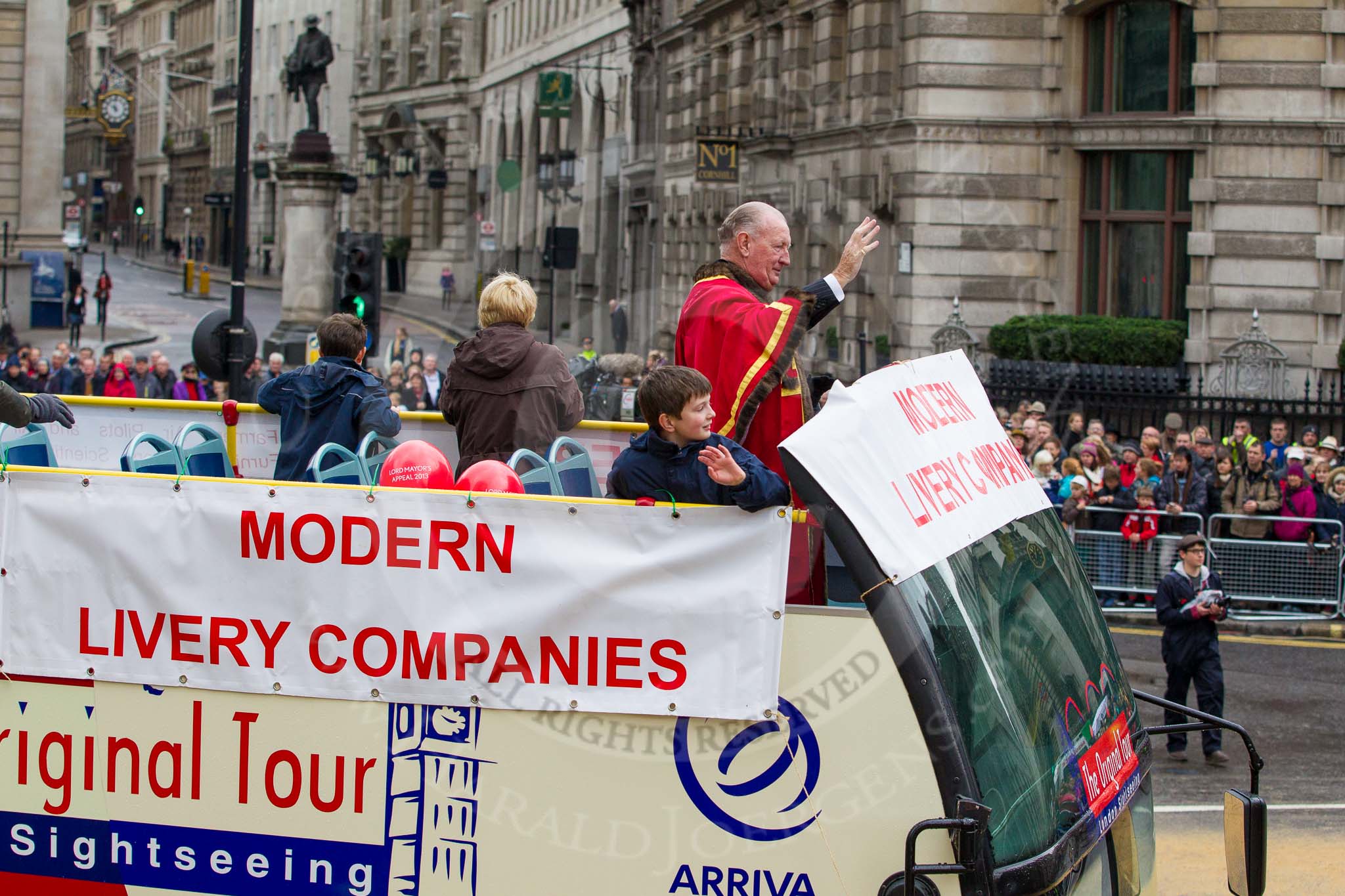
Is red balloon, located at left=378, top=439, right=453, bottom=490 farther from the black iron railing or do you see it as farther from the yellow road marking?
the black iron railing

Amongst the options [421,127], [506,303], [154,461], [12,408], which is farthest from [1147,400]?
[421,127]

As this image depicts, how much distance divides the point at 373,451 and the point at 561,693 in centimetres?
326

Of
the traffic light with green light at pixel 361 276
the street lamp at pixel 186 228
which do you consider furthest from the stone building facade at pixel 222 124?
the traffic light with green light at pixel 361 276

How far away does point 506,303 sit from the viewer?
6.54 metres

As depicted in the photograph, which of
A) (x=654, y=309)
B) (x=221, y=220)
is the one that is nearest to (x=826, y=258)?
(x=654, y=309)

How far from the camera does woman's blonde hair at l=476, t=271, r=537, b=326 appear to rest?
6.54 meters

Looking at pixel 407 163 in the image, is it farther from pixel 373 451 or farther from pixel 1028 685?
pixel 1028 685

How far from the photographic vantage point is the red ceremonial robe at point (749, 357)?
509cm

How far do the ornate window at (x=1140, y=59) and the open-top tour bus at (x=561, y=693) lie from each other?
80.3 ft

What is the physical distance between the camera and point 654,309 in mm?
48156

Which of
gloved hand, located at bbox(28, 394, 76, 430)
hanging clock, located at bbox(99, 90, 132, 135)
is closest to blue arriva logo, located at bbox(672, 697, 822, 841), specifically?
gloved hand, located at bbox(28, 394, 76, 430)

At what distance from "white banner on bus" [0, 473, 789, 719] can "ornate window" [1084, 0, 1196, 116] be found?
2480 cm

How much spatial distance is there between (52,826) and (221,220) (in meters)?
102

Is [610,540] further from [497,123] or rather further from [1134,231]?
[497,123]
